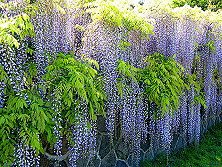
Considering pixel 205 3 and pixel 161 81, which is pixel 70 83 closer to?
pixel 161 81

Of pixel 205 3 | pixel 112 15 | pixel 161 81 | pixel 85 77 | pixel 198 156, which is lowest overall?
pixel 198 156

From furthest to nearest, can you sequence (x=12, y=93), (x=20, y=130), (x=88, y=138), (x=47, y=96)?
(x=88, y=138), (x=47, y=96), (x=12, y=93), (x=20, y=130)

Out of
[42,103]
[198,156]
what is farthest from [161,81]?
[198,156]

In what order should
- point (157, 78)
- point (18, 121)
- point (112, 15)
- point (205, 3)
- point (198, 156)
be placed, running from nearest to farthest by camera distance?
1. point (18, 121)
2. point (112, 15)
3. point (157, 78)
4. point (198, 156)
5. point (205, 3)

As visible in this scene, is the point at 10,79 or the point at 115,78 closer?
the point at 10,79

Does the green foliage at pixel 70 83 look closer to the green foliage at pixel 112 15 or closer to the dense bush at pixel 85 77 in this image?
the dense bush at pixel 85 77

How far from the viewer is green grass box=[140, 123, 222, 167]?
4297 mm

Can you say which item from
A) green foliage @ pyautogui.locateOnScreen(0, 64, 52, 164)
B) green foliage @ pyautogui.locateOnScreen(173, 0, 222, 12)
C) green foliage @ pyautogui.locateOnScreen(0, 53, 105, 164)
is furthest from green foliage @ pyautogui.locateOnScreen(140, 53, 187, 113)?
green foliage @ pyautogui.locateOnScreen(173, 0, 222, 12)

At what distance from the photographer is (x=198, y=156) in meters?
4.68

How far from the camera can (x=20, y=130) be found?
7.23 feet

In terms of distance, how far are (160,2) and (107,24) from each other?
1.87 meters

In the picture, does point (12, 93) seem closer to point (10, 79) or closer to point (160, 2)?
point (10, 79)

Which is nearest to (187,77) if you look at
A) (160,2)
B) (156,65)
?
(156,65)

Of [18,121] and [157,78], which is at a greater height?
[157,78]
